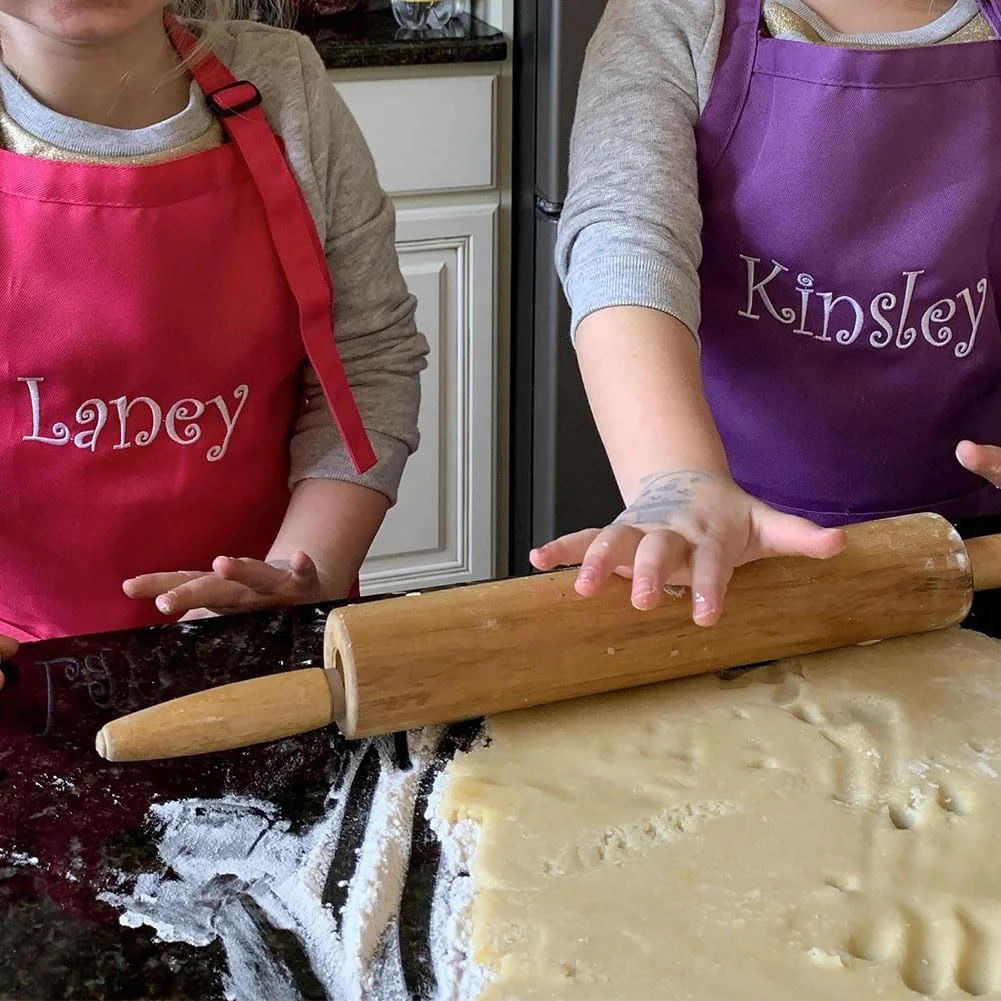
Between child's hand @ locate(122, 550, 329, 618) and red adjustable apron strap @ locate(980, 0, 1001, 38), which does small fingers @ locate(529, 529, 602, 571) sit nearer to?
child's hand @ locate(122, 550, 329, 618)

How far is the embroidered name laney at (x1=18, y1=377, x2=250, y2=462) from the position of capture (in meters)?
0.92

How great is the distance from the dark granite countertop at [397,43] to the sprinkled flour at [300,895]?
1.21m

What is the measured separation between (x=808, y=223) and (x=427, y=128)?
0.88m

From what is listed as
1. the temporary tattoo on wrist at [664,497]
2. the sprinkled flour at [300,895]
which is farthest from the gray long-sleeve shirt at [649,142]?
the sprinkled flour at [300,895]

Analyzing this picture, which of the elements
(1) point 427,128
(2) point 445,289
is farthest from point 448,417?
(1) point 427,128

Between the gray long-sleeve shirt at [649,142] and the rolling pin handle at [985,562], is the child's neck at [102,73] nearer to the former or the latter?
the gray long-sleeve shirt at [649,142]

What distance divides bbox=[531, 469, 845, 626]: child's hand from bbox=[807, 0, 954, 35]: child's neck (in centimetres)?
42

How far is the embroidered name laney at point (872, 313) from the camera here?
100cm

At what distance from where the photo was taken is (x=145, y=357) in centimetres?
93

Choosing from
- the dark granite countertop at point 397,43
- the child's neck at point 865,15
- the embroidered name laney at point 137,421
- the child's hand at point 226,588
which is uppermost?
the child's neck at point 865,15

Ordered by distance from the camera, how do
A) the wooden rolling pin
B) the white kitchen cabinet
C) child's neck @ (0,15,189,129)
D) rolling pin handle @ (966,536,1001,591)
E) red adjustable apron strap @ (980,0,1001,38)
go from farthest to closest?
1. the white kitchen cabinet
2. red adjustable apron strap @ (980,0,1001,38)
3. child's neck @ (0,15,189,129)
4. rolling pin handle @ (966,536,1001,591)
5. the wooden rolling pin

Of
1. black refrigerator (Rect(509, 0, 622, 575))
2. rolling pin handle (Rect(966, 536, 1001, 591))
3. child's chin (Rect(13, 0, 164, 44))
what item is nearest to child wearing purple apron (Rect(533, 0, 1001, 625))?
rolling pin handle (Rect(966, 536, 1001, 591))

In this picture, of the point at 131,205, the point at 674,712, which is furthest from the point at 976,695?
the point at 131,205

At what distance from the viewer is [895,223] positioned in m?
1.00
